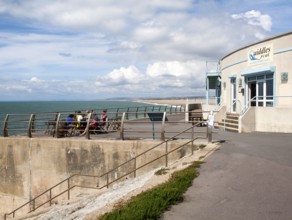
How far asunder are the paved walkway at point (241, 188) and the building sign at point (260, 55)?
9.35 m

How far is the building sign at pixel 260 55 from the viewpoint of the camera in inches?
814

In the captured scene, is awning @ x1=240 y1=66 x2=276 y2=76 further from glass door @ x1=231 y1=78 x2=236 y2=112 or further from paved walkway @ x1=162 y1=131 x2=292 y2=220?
paved walkway @ x1=162 y1=131 x2=292 y2=220

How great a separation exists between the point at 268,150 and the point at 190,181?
5015 mm

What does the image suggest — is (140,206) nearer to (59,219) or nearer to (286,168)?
(59,219)

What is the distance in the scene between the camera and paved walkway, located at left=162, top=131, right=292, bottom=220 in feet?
21.7

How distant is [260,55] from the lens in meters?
21.5

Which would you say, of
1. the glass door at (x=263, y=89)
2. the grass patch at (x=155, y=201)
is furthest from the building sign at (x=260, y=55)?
the grass patch at (x=155, y=201)

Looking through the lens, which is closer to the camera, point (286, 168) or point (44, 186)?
point (286, 168)

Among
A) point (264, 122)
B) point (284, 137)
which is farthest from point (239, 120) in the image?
point (284, 137)

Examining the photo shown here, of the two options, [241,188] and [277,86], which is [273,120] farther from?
[241,188]

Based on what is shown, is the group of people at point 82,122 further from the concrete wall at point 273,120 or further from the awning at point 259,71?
the awning at point 259,71

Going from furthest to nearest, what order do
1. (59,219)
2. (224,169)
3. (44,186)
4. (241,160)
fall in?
1. (44,186)
2. (241,160)
3. (224,169)
4. (59,219)

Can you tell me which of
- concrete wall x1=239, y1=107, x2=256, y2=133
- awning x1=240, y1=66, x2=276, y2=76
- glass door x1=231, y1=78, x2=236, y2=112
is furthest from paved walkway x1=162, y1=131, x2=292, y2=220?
glass door x1=231, y1=78, x2=236, y2=112

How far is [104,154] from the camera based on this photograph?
14289 mm
